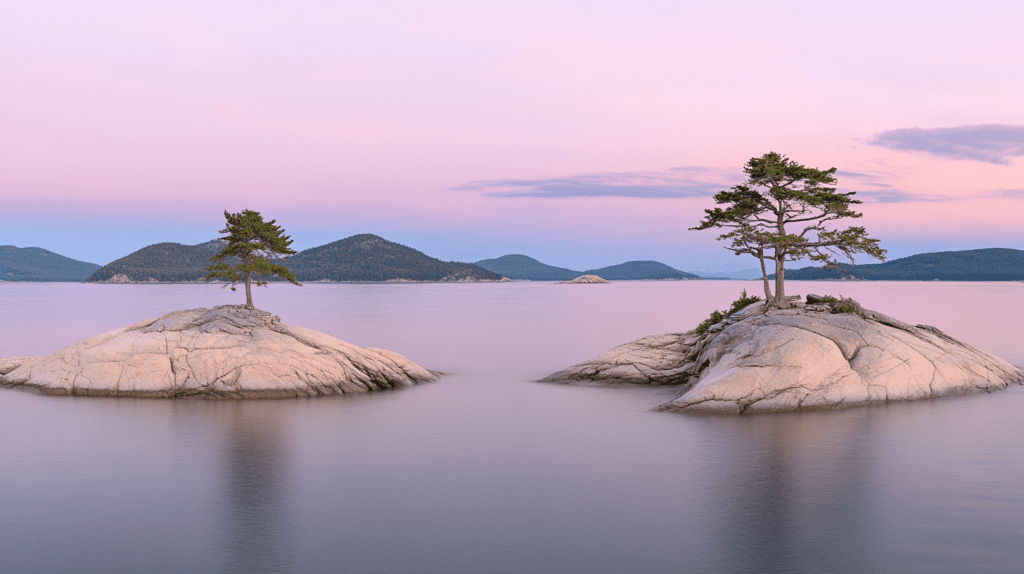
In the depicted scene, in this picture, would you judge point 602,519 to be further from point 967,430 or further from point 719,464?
point 967,430

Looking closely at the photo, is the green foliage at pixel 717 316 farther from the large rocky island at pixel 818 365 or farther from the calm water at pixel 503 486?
the calm water at pixel 503 486

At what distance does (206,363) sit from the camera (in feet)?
107

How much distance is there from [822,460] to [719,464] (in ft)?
9.10

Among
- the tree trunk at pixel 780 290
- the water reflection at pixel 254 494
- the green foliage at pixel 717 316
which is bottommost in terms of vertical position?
the water reflection at pixel 254 494

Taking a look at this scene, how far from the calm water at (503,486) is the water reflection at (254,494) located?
0.23ft

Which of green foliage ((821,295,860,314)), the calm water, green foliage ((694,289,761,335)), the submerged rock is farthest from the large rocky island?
the submerged rock

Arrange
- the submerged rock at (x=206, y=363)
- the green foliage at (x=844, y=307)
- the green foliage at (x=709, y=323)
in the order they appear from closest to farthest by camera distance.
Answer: the submerged rock at (x=206, y=363) → the green foliage at (x=844, y=307) → the green foliage at (x=709, y=323)

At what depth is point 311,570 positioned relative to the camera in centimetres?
1419

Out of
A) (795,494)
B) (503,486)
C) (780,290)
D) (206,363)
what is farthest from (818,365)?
(206,363)

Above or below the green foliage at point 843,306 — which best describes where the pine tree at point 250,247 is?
above

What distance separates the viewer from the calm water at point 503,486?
14.8 m

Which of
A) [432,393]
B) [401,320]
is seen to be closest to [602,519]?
[432,393]

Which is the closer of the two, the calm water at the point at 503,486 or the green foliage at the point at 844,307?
the calm water at the point at 503,486

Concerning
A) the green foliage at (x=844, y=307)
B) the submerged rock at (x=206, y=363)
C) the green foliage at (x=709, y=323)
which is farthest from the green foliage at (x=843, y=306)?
the submerged rock at (x=206, y=363)
